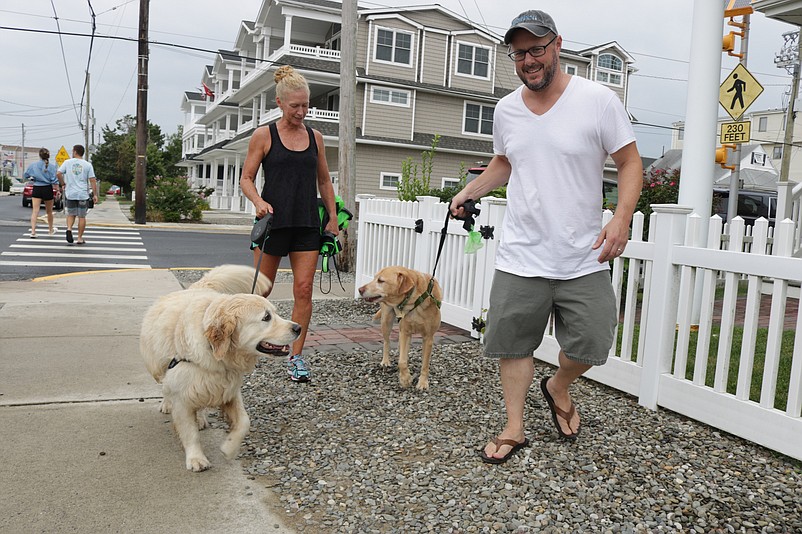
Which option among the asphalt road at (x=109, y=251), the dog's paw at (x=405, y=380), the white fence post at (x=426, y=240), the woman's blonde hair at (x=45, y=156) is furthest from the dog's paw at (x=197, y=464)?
the woman's blonde hair at (x=45, y=156)

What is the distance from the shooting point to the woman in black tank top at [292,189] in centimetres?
450

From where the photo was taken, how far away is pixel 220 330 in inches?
121

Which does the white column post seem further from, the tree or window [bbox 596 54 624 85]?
the tree

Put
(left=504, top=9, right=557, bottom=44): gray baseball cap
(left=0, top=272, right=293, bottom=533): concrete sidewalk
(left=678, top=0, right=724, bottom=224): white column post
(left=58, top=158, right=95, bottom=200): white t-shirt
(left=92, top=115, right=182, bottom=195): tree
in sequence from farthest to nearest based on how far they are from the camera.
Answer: (left=92, top=115, right=182, bottom=195): tree
(left=58, top=158, right=95, bottom=200): white t-shirt
(left=678, top=0, right=724, bottom=224): white column post
(left=504, top=9, right=557, bottom=44): gray baseball cap
(left=0, top=272, right=293, bottom=533): concrete sidewalk

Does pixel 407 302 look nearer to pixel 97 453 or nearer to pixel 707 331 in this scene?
pixel 707 331

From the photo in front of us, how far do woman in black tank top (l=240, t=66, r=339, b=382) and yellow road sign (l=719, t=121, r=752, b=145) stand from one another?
6596mm

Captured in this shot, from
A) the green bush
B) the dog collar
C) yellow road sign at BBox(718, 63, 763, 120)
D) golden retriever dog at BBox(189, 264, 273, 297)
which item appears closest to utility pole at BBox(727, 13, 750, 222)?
yellow road sign at BBox(718, 63, 763, 120)

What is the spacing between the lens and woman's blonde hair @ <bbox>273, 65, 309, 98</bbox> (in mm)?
4328

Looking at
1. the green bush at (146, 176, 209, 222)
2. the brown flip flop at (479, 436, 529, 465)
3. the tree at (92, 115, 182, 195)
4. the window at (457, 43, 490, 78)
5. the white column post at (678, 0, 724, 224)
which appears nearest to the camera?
the brown flip flop at (479, 436, 529, 465)

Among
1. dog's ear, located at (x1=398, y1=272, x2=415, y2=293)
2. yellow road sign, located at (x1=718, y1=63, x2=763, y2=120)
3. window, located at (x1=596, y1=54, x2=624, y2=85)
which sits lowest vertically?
dog's ear, located at (x1=398, y1=272, x2=415, y2=293)

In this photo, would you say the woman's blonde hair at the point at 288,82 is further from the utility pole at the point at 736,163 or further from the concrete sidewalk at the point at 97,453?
the utility pole at the point at 736,163

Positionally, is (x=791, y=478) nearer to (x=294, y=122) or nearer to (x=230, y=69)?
(x=294, y=122)

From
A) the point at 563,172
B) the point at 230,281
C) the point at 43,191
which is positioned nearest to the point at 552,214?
the point at 563,172

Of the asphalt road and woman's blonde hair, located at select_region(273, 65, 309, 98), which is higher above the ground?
woman's blonde hair, located at select_region(273, 65, 309, 98)
